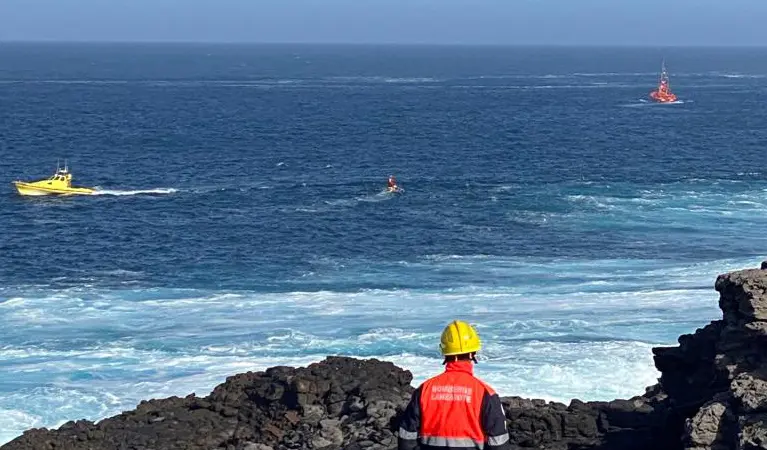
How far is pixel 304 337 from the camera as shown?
139 feet

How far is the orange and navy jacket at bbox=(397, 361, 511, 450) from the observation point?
38.4 feet

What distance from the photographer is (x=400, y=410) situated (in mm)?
26641

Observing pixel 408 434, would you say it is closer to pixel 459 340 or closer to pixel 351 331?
pixel 459 340

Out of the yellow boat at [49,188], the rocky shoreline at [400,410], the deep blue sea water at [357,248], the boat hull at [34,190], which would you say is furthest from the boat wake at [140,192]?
the rocky shoreline at [400,410]

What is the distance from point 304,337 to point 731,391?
2264 cm

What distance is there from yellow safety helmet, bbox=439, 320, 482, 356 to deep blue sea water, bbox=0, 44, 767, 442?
22.7 metres

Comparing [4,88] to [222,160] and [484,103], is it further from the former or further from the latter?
[222,160]

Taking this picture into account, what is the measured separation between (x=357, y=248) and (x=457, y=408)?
4976 cm

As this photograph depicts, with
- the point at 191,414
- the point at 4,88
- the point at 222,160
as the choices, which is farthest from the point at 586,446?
the point at 4,88

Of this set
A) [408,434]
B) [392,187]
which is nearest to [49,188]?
[392,187]

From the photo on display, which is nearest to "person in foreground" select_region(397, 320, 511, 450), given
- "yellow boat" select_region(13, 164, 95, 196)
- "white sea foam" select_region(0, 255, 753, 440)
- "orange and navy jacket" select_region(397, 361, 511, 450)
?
"orange and navy jacket" select_region(397, 361, 511, 450)

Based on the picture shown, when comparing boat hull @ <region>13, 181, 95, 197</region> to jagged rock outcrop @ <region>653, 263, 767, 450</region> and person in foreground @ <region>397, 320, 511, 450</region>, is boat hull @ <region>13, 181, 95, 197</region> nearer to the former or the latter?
jagged rock outcrop @ <region>653, 263, 767, 450</region>

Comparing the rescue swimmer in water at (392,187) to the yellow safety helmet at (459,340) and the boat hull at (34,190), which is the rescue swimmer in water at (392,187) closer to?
the boat hull at (34,190)

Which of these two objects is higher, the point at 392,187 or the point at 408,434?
the point at 408,434
